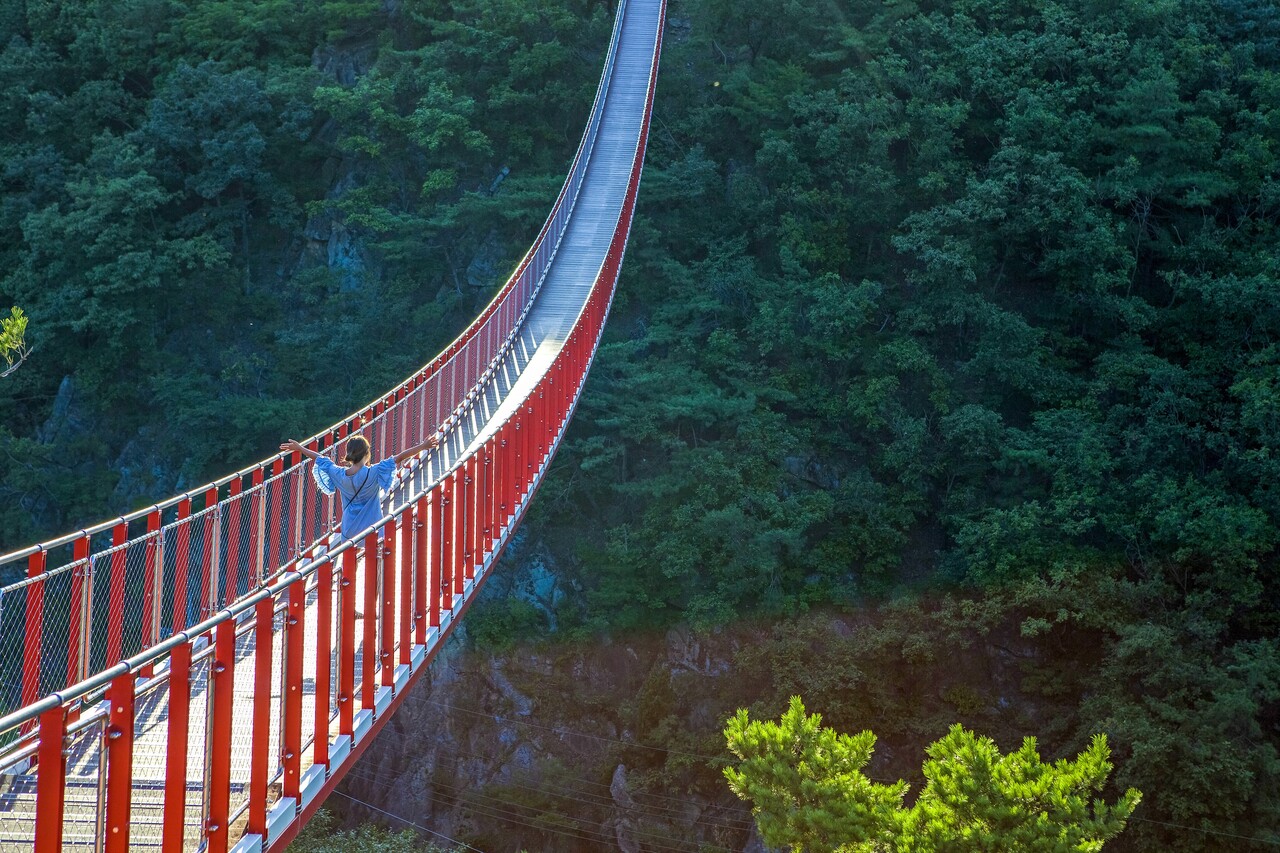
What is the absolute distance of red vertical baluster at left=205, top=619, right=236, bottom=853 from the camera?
4.23 meters

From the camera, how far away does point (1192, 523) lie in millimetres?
14180

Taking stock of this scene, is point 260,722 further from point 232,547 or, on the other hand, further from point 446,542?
point 232,547

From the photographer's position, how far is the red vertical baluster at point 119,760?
3760 mm

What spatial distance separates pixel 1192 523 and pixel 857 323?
16.4ft

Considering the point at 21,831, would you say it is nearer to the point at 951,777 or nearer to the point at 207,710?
the point at 207,710

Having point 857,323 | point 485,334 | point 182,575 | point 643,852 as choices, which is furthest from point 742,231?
point 182,575

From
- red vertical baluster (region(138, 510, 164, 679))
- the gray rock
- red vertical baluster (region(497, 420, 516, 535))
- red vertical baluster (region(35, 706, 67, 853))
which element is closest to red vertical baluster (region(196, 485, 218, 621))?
red vertical baluster (region(138, 510, 164, 679))

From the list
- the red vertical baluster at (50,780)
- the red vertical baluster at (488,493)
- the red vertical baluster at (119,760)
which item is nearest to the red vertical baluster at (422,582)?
the red vertical baluster at (488,493)

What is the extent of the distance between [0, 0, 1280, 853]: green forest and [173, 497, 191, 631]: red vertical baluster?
8.99 m

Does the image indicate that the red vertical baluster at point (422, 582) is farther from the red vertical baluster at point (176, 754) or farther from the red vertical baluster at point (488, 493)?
the red vertical baluster at point (176, 754)

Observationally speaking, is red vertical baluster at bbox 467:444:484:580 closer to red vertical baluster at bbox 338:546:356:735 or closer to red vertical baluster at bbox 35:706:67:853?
red vertical baluster at bbox 338:546:356:735

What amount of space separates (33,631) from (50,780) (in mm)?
2411

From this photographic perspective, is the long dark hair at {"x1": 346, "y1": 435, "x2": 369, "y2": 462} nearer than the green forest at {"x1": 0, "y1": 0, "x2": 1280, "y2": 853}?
Yes

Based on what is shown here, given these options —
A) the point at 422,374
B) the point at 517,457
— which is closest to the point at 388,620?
the point at 517,457
